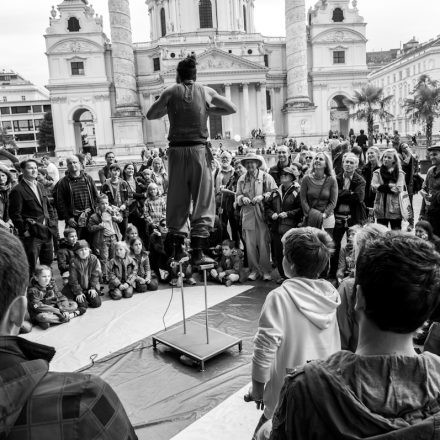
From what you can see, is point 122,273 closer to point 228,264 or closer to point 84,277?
point 84,277

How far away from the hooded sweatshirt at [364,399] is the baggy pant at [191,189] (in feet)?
9.18

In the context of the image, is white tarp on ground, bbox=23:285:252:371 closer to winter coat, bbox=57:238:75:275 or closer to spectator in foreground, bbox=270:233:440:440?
winter coat, bbox=57:238:75:275

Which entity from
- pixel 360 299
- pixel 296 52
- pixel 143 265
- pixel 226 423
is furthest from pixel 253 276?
pixel 296 52

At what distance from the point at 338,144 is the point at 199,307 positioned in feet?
15.8

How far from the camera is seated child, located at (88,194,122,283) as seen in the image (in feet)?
22.1

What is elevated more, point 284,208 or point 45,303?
point 284,208

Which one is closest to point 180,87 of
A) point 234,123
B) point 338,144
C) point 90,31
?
point 338,144

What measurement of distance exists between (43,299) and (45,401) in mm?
4803

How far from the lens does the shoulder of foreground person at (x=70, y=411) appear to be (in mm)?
987

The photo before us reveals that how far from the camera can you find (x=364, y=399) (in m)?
1.05

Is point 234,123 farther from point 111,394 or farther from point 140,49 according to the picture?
point 111,394

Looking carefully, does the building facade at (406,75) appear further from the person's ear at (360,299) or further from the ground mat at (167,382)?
the person's ear at (360,299)

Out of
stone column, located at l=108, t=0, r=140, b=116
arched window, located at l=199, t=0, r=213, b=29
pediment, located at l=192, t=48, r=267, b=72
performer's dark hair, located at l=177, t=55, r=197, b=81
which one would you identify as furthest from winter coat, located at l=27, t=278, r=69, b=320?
arched window, located at l=199, t=0, r=213, b=29

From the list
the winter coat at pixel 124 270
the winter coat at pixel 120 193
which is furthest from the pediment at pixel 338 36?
the winter coat at pixel 124 270
